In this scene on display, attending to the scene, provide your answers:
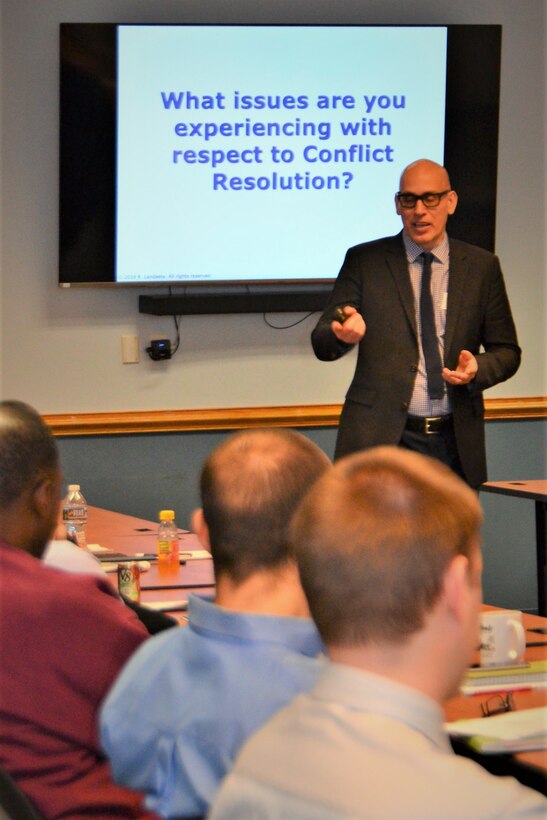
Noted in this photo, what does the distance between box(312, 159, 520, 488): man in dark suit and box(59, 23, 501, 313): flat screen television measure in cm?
115

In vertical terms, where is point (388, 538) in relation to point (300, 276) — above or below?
below

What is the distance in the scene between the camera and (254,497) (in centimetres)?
169

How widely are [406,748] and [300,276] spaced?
14.6ft

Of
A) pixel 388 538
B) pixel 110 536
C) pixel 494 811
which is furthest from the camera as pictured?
pixel 110 536

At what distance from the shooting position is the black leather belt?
4070 mm

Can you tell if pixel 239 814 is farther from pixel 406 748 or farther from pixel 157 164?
pixel 157 164

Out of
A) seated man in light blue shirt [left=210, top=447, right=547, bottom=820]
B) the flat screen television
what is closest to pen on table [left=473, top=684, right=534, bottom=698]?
seated man in light blue shirt [left=210, top=447, right=547, bottom=820]

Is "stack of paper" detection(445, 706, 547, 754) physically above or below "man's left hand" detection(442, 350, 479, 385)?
below

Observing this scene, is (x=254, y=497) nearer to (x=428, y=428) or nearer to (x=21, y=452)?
(x=21, y=452)

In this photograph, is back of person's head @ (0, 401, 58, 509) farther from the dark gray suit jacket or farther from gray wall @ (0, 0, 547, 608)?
gray wall @ (0, 0, 547, 608)

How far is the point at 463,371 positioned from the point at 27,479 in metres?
2.17

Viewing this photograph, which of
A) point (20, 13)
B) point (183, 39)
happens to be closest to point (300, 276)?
point (183, 39)

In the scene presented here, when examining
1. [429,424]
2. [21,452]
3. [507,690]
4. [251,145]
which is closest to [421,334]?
[429,424]

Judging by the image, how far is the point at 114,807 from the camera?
5.84 ft
